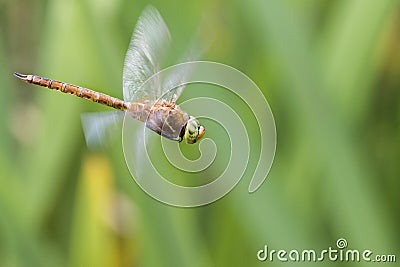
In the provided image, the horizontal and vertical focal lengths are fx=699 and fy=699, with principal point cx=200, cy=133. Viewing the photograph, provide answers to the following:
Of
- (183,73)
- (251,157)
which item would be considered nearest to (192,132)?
(183,73)

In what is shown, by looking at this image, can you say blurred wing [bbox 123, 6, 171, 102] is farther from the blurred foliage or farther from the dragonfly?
the blurred foliage

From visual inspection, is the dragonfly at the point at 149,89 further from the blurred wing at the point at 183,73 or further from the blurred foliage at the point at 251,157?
the blurred foliage at the point at 251,157

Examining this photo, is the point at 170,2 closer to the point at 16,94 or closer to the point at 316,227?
the point at 316,227

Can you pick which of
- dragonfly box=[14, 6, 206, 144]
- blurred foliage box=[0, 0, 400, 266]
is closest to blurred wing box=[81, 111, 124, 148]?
dragonfly box=[14, 6, 206, 144]

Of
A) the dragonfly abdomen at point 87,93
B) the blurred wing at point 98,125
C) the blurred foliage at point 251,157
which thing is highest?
the blurred foliage at point 251,157

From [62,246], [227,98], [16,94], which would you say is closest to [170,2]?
[227,98]

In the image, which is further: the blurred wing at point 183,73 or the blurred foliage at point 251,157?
the blurred foliage at point 251,157

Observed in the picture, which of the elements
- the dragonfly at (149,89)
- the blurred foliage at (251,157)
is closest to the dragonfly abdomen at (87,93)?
the dragonfly at (149,89)
